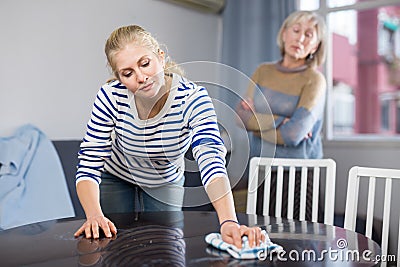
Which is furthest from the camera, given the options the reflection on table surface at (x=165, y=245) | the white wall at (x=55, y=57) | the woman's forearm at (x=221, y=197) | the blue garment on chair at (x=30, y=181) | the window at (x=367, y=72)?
the window at (x=367, y=72)

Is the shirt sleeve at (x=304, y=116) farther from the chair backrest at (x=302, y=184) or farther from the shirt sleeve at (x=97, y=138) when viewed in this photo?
the shirt sleeve at (x=97, y=138)

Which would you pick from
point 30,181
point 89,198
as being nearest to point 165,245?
point 89,198

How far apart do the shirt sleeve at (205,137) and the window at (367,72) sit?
274cm

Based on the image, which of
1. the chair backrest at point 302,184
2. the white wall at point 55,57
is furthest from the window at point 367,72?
the chair backrest at point 302,184

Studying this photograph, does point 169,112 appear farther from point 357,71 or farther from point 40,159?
point 357,71

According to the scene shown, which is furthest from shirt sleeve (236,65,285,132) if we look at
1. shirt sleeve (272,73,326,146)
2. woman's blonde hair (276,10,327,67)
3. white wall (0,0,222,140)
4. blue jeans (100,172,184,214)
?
white wall (0,0,222,140)

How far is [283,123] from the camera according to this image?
2.48 metres

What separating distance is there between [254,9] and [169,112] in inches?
82.7

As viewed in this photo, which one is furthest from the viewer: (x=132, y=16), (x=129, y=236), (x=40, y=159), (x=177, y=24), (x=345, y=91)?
(x=345, y=91)

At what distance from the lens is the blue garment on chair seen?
6.86ft

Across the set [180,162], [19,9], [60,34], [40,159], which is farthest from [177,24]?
[180,162]

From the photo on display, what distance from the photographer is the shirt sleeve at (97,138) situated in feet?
4.44

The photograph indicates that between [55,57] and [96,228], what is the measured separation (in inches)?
60.6

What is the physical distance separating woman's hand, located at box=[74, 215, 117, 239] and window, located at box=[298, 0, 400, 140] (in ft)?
9.32
